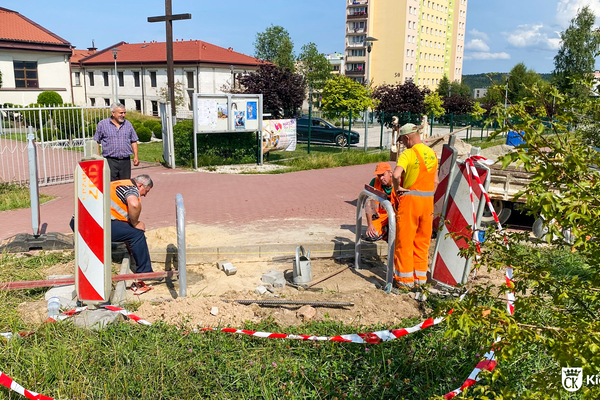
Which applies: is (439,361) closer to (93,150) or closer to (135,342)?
(135,342)

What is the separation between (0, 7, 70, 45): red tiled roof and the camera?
38219 millimetres

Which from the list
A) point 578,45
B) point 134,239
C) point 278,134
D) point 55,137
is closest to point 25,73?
point 278,134

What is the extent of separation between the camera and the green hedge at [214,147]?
1606 centimetres

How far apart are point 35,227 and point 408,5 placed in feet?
280

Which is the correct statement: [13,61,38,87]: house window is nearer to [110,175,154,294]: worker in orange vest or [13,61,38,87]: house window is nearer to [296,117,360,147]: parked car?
[296,117,360,147]: parked car

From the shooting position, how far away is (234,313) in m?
4.89

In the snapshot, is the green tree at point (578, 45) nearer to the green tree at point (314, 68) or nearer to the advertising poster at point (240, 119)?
the green tree at point (314, 68)

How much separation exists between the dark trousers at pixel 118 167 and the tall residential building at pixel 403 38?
7339 cm

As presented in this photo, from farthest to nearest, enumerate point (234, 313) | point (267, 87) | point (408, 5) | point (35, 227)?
point (408, 5) < point (267, 87) < point (35, 227) < point (234, 313)

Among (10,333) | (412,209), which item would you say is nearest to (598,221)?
(412,209)

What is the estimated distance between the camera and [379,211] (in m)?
7.34

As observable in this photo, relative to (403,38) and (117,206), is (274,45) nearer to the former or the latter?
(403,38)

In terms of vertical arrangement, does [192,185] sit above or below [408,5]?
below

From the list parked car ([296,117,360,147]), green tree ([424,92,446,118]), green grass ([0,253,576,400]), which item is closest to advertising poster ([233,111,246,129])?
parked car ([296,117,360,147])
